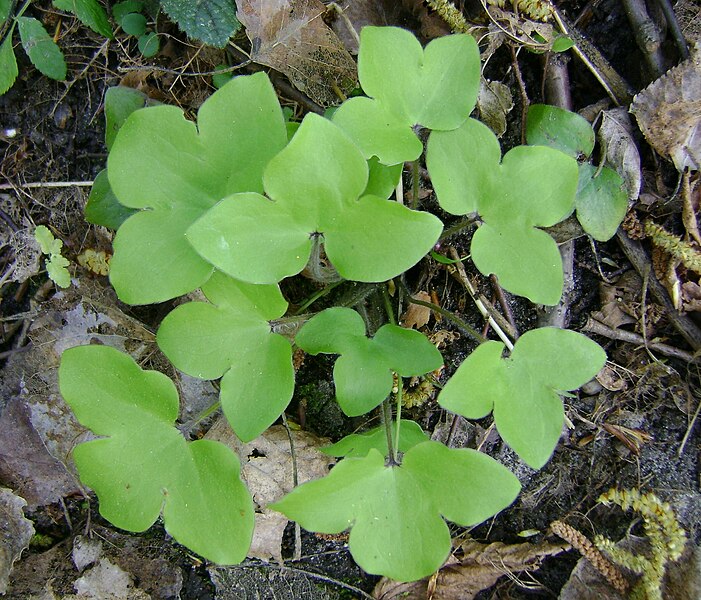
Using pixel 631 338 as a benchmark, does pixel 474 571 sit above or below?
below

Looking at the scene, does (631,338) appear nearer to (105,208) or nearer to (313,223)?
(313,223)

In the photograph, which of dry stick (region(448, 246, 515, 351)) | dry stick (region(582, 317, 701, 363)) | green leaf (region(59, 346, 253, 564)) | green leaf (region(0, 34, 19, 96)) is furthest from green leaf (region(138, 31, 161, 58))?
dry stick (region(582, 317, 701, 363))

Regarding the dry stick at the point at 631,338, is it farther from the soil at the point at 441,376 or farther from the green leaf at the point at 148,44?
the green leaf at the point at 148,44

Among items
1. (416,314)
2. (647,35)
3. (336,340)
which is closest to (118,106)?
(336,340)

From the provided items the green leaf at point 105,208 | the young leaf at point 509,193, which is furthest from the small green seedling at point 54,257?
the young leaf at point 509,193

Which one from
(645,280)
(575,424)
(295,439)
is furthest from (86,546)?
(645,280)
